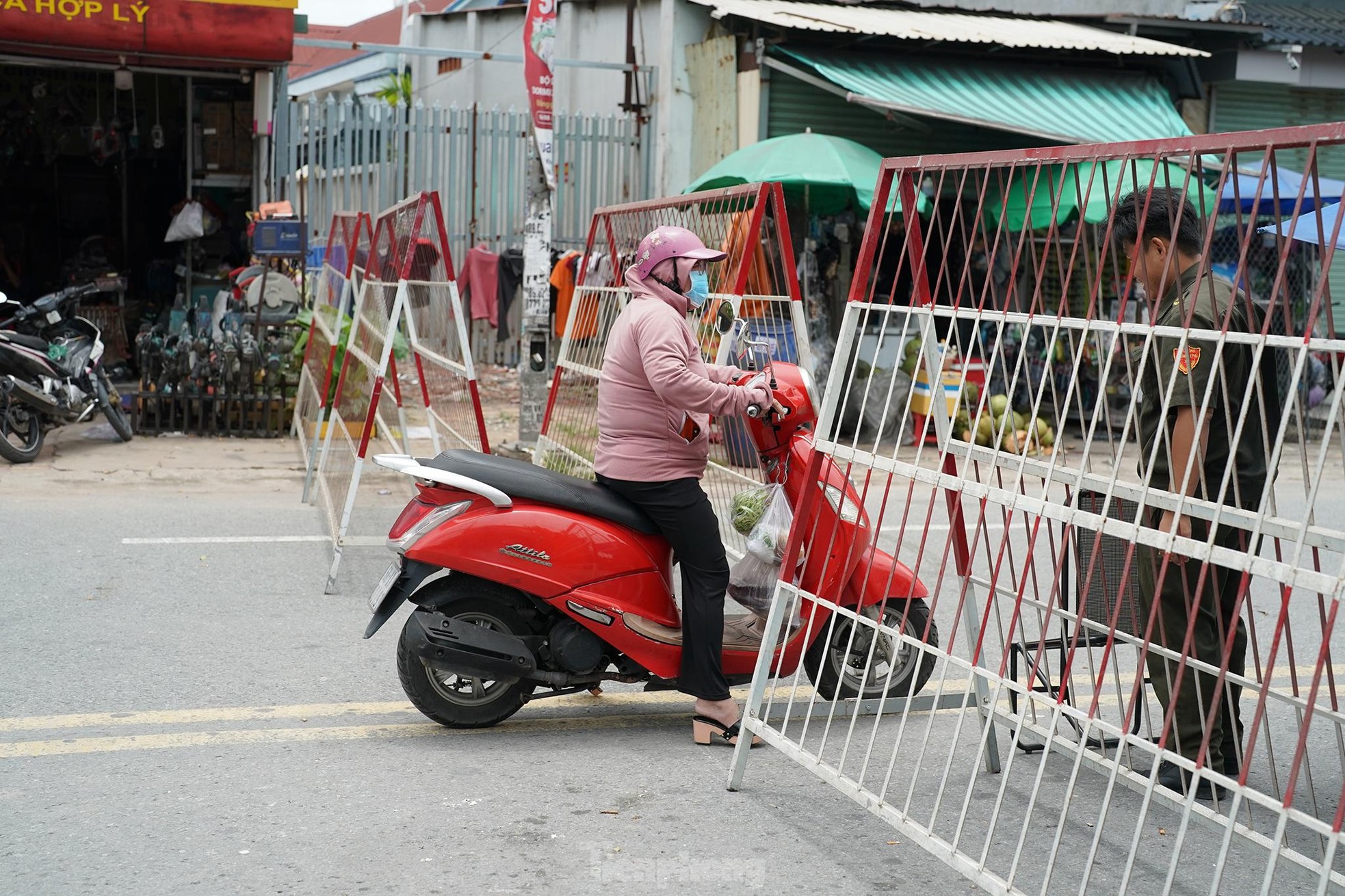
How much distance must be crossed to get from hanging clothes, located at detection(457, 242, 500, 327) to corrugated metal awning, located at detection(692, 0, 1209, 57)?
3.43 meters

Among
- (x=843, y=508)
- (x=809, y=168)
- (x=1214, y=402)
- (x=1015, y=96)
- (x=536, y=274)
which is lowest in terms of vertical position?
(x=843, y=508)

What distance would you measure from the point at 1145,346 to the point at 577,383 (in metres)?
3.89

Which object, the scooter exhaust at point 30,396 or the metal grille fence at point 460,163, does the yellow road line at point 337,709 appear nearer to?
the scooter exhaust at point 30,396

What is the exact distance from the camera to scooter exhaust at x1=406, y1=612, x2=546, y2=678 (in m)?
4.24

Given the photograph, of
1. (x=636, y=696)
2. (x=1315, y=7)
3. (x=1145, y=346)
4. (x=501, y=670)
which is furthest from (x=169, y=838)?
(x=1315, y=7)

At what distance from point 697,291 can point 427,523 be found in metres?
1.23

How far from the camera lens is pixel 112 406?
10.5 metres

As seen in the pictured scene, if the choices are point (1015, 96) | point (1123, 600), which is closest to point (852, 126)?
point (1015, 96)

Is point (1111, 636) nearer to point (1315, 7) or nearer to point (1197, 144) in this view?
point (1197, 144)

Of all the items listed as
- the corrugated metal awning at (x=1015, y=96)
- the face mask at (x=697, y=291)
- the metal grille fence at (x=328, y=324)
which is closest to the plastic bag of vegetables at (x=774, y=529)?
the face mask at (x=697, y=291)

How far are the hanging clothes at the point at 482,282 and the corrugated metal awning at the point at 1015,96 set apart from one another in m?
3.80

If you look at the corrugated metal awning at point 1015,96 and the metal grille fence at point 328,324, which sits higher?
the corrugated metal awning at point 1015,96

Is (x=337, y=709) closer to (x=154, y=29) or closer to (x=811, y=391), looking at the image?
(x=811, y=391)

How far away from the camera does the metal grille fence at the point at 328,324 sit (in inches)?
318
